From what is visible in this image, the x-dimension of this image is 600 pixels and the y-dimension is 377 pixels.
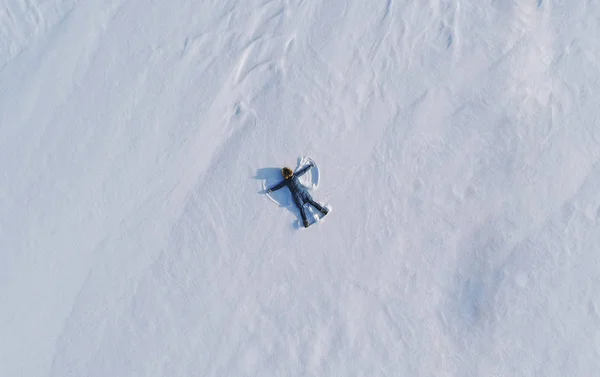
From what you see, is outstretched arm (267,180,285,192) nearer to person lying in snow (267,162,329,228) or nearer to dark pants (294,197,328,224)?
person lying in snow (267,162,329,228)

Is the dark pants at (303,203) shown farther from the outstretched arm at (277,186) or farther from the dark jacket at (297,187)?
the outstretched arm at (277,186)

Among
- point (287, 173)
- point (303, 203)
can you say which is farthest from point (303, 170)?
point (303, 203)

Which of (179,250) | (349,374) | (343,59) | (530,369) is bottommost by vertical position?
(530,369)

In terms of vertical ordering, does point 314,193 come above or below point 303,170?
below

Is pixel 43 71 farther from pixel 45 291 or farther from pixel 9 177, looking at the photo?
pixel 45 291

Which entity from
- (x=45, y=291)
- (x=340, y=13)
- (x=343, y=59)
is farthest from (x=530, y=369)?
(x=45, y=291)

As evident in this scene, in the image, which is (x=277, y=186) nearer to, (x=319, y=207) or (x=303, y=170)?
(x=303, y=170)
